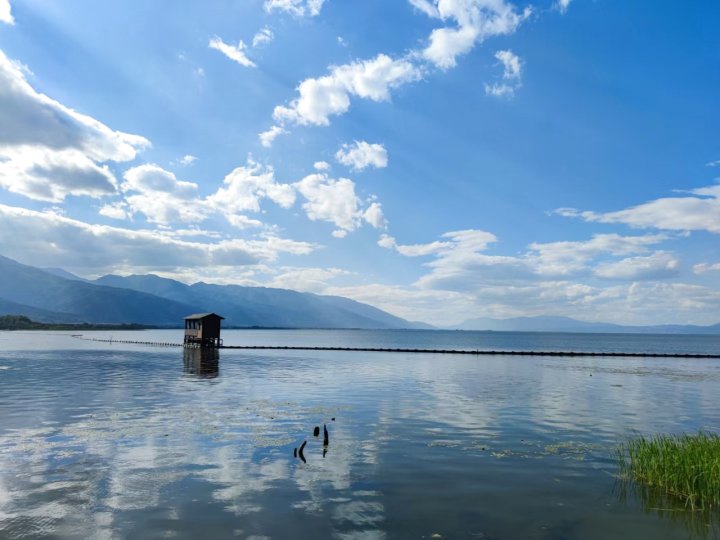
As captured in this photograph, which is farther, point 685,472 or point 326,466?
point 326,466

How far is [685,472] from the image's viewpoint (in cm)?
1961

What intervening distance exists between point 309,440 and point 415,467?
7.15 metres

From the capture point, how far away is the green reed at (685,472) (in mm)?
18500

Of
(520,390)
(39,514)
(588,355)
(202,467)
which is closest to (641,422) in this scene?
(520,390)

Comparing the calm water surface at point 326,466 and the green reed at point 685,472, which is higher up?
the green reed at point 685,472

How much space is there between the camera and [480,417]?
3619 cm

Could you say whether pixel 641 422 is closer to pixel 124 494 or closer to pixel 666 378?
pixel 124 494

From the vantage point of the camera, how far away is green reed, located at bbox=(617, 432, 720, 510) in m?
18.5

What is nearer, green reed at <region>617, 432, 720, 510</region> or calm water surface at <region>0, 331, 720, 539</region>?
calm water surface at <region>0, 331, 720, 539</region>

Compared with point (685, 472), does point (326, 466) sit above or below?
below

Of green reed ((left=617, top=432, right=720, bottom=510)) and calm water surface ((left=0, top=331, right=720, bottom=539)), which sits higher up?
green reed ((left=617, top=432, right=720, bottom=510))

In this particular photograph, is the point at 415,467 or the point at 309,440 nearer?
the point at 415,467

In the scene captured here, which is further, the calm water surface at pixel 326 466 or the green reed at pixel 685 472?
the green reed at pixel 685 472

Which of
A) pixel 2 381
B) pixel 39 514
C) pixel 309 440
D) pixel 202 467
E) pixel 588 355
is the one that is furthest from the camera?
pixel 588 355
